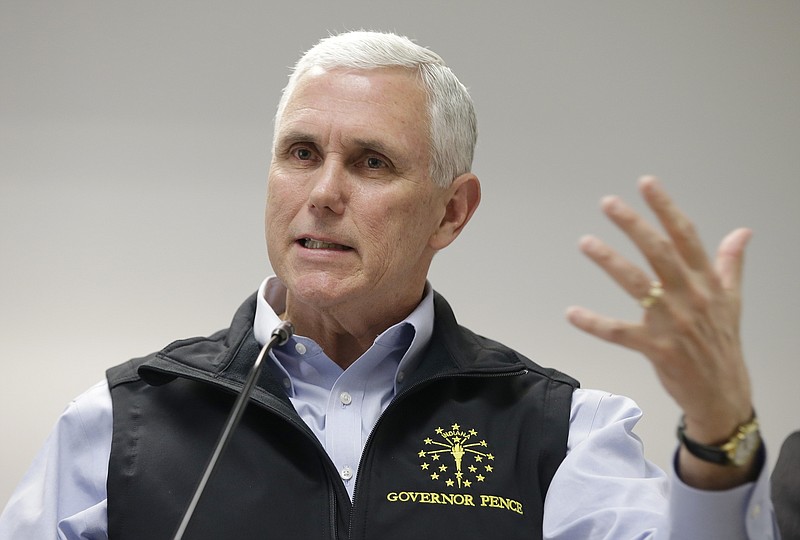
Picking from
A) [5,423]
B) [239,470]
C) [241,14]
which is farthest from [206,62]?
[239,470]

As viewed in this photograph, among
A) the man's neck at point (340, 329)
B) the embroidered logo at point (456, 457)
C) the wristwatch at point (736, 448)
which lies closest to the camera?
the wristwatch at point (736, 448)

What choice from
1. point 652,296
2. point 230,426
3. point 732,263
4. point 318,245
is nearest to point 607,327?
point 652,296

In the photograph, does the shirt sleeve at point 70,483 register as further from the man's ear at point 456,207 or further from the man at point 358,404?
the man's ear at point 456,207

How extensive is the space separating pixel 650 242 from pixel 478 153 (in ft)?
6.43

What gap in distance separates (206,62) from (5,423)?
3.97 ft

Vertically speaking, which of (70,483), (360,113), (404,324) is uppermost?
(360,113)

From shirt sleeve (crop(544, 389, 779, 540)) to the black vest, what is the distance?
0.04 m

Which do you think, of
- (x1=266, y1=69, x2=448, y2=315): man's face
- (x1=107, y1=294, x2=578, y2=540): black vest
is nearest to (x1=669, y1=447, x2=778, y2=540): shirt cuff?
(x1=107, y1=294, x2=578, y2=540): black vest

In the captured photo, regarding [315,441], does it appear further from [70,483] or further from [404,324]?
[70,483]

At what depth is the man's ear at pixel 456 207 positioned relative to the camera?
2.18m

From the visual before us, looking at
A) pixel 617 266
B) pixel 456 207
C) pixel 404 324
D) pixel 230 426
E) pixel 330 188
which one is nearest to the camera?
pixel 617 266

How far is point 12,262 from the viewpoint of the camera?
10.1 feet

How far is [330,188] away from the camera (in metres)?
1.95

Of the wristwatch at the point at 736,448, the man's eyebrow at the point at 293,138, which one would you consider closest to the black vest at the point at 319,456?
the man's eyebrow at the point at 293,138
